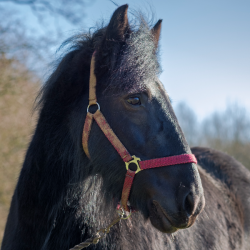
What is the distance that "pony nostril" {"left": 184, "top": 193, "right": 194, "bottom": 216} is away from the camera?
1700 mm

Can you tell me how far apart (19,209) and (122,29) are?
1949mm

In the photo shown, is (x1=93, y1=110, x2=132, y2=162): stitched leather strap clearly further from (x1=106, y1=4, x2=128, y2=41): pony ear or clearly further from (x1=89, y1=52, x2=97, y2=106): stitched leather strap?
(x1=106, y1=4, x2=128, y2=41): pony ear

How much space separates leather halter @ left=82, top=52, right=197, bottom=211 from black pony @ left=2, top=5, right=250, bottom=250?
0.14 feet

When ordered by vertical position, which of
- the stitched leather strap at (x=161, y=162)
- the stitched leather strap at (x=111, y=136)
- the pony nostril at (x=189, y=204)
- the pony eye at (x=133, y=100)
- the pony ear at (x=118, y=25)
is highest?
the pony ear at (x=118, y=25)

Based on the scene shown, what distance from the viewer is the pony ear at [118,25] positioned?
2.04m

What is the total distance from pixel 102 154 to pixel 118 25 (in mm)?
1161

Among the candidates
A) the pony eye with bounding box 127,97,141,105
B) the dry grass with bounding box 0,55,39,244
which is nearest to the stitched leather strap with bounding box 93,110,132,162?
the pony eye with bounding box 127,97,141,105

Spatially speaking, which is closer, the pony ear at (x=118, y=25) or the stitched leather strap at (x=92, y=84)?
the pony ear at (x=118, y=25)

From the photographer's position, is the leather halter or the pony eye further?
the pony eye

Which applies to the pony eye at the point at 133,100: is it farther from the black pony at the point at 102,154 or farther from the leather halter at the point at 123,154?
the leather halter at the point at 123,154

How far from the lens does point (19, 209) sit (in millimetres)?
2266

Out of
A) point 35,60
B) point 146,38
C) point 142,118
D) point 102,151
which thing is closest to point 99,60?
point 146,38

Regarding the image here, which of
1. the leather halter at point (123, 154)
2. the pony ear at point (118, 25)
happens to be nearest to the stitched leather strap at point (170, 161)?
the leather halter at point (123, 154)

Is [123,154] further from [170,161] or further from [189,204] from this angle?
[189,204]
